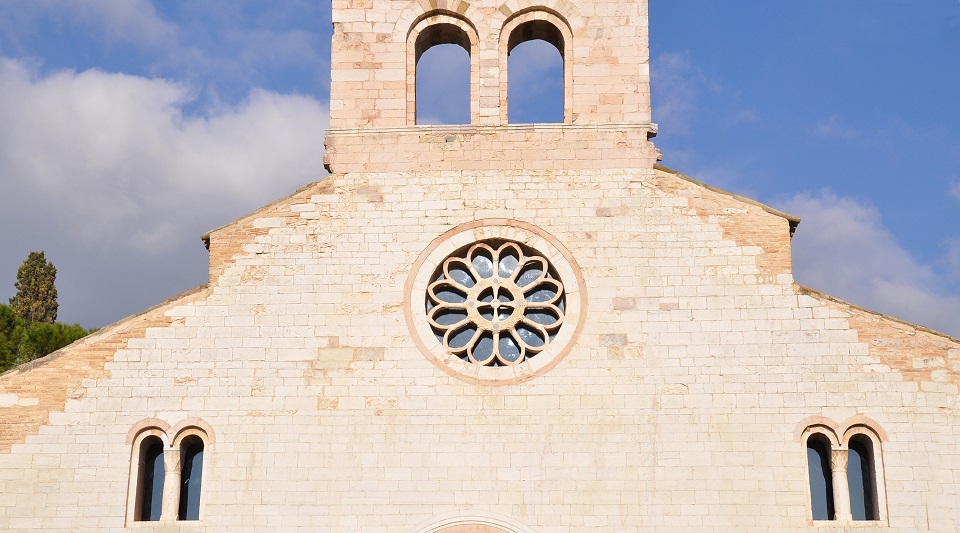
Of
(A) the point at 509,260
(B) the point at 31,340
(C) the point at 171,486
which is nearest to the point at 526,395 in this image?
(A) the point at 509,260

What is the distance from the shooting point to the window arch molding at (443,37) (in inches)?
715

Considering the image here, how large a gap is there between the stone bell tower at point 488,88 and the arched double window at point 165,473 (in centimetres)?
448

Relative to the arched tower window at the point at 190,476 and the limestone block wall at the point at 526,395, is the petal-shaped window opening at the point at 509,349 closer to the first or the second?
the limestone block wall at the point at 526,395

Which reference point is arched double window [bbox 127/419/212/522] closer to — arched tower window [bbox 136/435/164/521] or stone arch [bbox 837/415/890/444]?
arched tower window [bbox 136/435/164/521]

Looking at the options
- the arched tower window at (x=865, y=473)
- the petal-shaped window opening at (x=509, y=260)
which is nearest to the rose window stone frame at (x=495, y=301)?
the petal-shaped window opening at (x=509, y=260)

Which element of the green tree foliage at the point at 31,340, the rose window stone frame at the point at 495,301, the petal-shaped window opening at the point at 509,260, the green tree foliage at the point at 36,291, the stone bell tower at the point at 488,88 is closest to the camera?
the rose window stone frame at the point at 495,301

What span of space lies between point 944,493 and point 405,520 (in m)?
7.11

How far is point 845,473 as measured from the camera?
1584 centimetres

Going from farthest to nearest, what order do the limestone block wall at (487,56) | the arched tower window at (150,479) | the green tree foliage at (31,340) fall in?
the green tree foliage at (31,340) < the limestone block wall at (487,56) < the arched tower window at (150,479)

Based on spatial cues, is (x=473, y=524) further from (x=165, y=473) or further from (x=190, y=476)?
(x=165, y=473)

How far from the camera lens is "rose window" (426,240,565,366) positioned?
662 inches

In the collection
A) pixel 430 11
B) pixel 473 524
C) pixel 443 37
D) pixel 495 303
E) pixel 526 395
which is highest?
pixel 430 11

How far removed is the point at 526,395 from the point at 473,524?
190cm

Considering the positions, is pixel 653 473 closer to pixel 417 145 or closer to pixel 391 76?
pixel 417 145
